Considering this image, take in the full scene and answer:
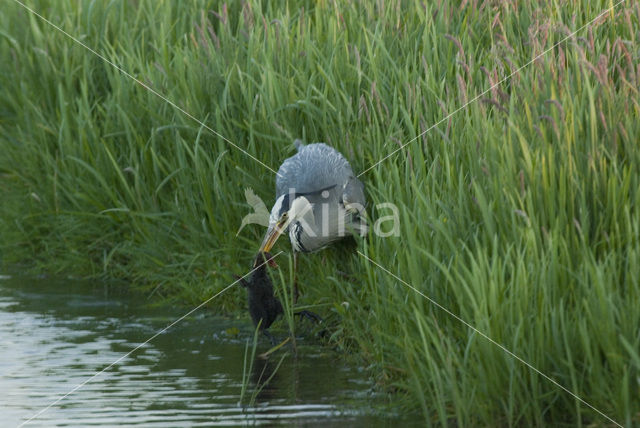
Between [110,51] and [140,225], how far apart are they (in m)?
1.58

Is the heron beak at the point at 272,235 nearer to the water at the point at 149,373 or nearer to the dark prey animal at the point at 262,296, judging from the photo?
the dark prey animal at the point at 262,296

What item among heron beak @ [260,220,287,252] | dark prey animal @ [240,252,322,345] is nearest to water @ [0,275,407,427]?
dark prey animal @ [240,252,322,345]

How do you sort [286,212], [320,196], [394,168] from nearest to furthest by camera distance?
1. [394,168]
2. [286,212]
3. [320,196]

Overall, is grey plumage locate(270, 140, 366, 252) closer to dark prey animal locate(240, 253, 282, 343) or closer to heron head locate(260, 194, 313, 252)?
heron head locate(260, 194, 313, 252)

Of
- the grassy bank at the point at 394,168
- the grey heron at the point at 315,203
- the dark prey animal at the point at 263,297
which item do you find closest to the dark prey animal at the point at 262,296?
the dark prey animal at the point at 263,297

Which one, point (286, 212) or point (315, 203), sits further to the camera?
point (315, 203)

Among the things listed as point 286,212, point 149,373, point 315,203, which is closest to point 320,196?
point 315,203

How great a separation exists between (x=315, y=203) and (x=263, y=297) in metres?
0.49

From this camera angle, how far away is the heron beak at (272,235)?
5.10m

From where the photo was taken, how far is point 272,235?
5141 mm

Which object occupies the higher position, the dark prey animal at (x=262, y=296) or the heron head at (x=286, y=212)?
the heron head at (x=286, y=212)

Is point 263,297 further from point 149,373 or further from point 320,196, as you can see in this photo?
point 149,373

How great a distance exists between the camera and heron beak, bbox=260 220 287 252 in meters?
5.10

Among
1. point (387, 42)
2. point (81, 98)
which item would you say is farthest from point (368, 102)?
point (81, 98)
